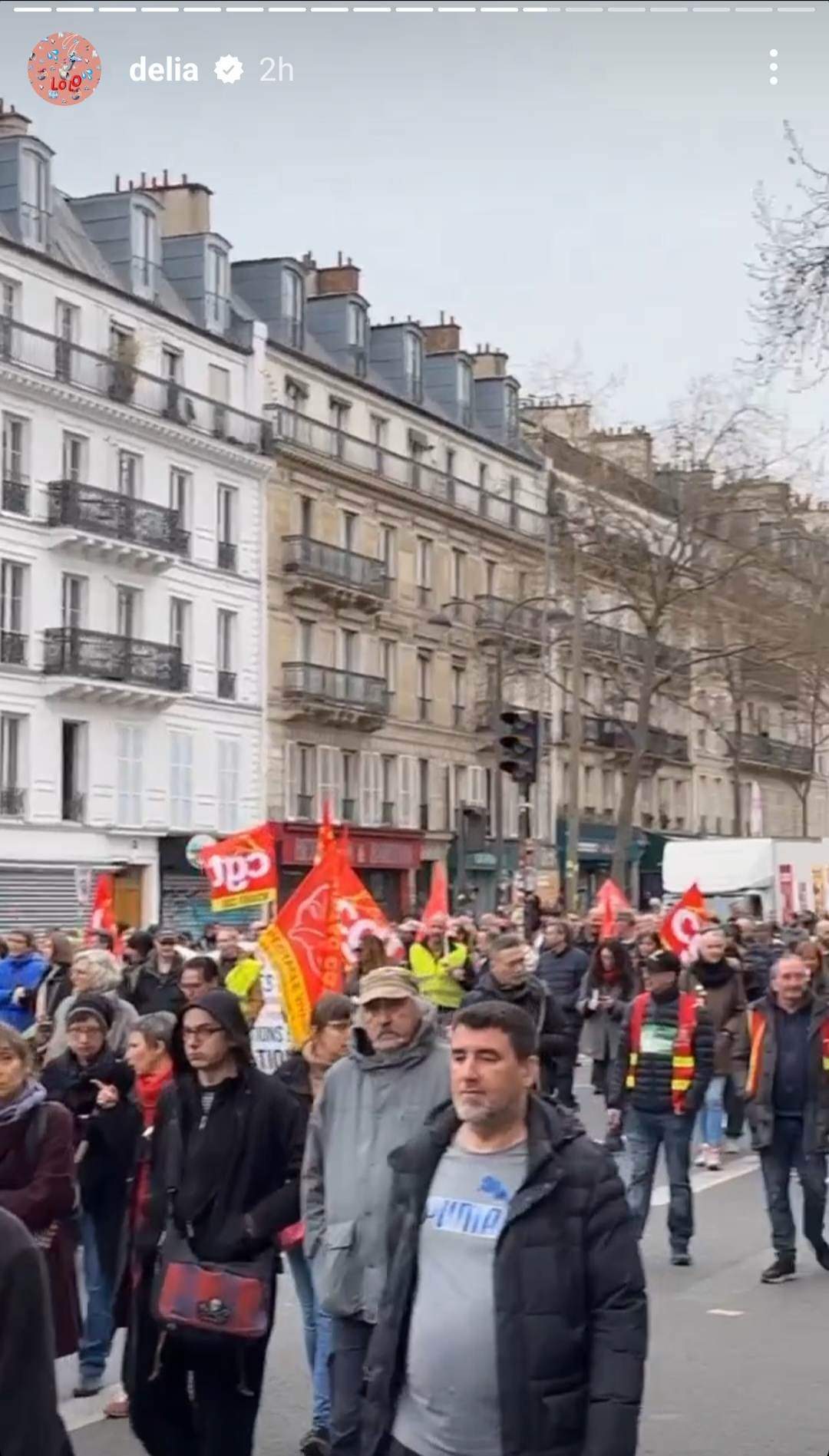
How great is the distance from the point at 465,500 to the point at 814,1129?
4234 centimetres

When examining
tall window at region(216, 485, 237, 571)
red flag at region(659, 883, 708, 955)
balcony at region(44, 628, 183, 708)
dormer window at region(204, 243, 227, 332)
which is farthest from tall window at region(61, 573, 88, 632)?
red flag at region(659, 883, 708, 955)

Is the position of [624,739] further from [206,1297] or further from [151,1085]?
[206,1297]

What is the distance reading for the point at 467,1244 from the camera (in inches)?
163

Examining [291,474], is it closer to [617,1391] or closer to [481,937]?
[481,937]

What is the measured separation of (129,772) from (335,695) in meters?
7.47

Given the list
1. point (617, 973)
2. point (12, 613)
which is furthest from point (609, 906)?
point (12, 613)

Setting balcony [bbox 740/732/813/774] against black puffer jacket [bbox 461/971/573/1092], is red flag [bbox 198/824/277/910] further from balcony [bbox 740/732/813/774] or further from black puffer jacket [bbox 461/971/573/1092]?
balcony [bbox 740/732/813/774]

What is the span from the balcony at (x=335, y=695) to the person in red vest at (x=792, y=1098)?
3390 centimetres

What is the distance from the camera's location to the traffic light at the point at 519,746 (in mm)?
19734

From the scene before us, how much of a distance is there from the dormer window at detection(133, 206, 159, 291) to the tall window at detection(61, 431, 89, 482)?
4.41 metres

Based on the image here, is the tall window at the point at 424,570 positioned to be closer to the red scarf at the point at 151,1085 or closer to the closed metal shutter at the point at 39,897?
A: the closed metal shutter at the point at 39,897

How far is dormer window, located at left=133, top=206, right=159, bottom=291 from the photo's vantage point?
135ft

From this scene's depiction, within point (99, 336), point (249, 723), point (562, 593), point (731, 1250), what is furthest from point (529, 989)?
point (562, 593)

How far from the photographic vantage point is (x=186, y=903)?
134 feet
